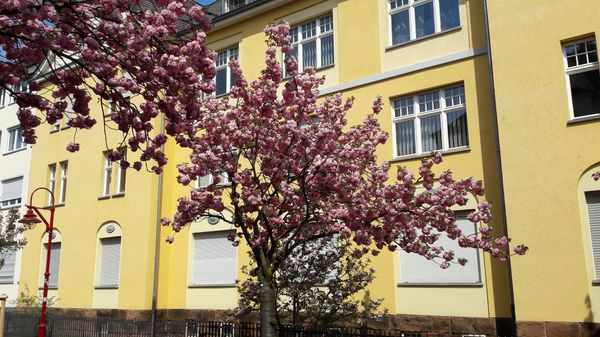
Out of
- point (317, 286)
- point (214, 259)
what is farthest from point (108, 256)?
point (317, 286)

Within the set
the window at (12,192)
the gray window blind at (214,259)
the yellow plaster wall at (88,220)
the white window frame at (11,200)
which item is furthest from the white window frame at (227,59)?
the window at (12,192)

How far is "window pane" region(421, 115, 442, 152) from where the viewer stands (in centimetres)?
1568

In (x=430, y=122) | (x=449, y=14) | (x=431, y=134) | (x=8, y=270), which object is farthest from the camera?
(x=8, y=270)

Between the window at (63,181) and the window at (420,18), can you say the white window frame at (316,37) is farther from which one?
the window at (63,181)

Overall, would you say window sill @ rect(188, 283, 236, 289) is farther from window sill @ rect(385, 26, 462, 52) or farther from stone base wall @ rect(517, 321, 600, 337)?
stone base wall @ rect(517, 321, 600, 337)

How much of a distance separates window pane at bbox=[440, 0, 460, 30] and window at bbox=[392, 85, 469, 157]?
1831 millimetres

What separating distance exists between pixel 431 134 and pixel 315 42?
562cm

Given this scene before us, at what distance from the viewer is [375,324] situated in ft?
Answer: 50.5

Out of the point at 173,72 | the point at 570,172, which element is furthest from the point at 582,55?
the point at 173,72

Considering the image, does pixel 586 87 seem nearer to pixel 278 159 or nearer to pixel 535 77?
pixel 535 77

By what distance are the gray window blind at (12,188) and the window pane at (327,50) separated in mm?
18483

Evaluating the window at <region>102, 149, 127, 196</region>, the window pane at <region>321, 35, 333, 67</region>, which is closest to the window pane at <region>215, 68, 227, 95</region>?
the window pane at <region>321, 35, 333, 67</region>

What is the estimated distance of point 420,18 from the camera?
1678 cm

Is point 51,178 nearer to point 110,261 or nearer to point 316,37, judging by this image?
point 110,261
